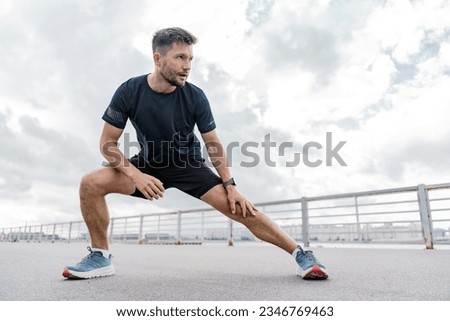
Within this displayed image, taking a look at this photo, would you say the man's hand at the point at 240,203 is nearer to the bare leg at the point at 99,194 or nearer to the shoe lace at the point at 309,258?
the shoe lace at the point at 309,258

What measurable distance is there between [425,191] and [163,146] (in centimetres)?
398

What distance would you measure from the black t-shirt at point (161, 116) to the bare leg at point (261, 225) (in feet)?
0.81

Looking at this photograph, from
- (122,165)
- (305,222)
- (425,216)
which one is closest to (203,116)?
(122,165)

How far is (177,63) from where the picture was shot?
1.66m

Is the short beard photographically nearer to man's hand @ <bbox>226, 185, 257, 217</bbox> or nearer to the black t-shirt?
the black t-shirt

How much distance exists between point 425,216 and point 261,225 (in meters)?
3.65

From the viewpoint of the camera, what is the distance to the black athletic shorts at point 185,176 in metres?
1.72

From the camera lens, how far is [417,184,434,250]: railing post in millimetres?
4363

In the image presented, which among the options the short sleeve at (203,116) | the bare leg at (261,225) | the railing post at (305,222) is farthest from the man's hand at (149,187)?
the railing post at (305,222)

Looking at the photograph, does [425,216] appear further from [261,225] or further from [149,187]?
[149,187]
